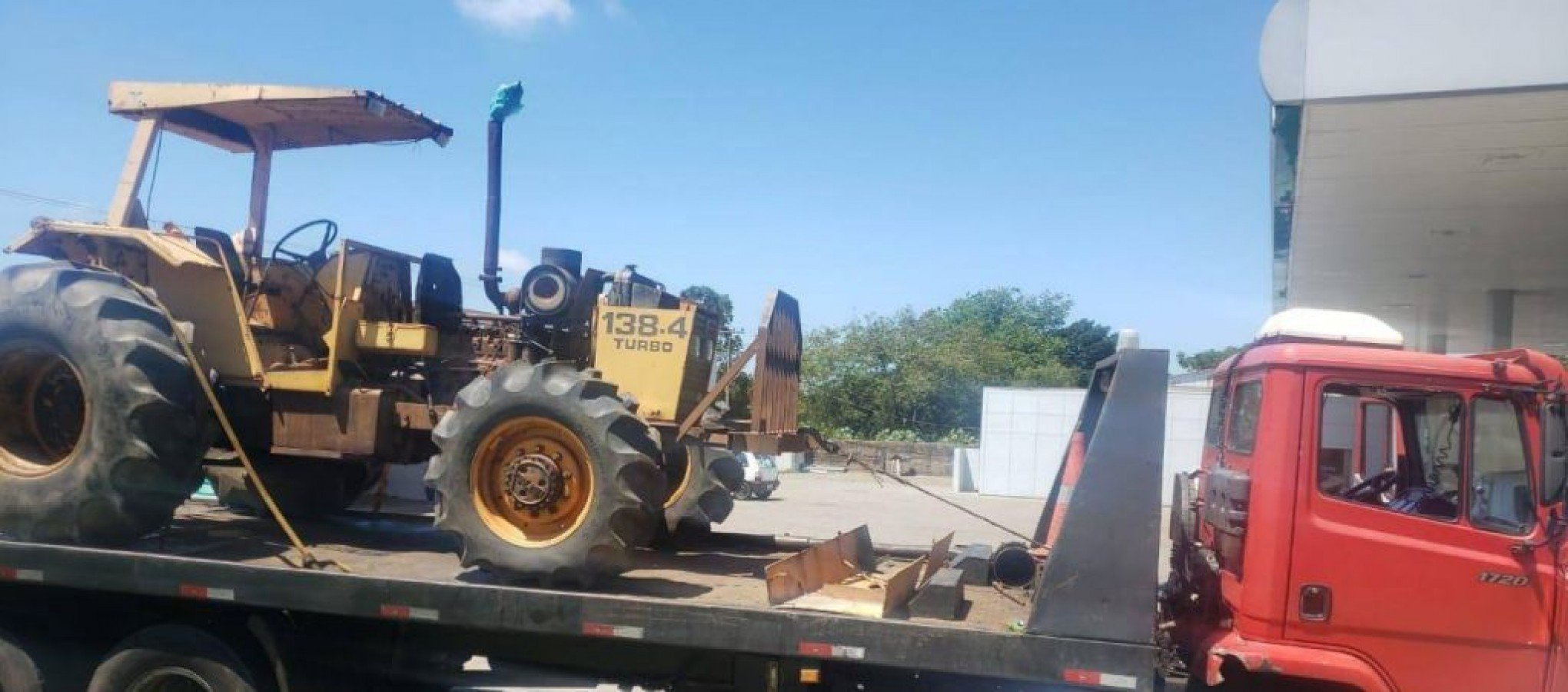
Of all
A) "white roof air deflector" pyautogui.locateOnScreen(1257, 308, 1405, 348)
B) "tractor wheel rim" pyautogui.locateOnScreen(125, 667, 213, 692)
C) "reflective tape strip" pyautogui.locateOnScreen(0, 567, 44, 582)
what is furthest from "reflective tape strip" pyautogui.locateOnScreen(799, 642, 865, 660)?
"reflective tape strip" pyautogui.locateOnScreen(0, 567, 44, 582)

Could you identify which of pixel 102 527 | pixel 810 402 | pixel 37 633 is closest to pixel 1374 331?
pixel 102 527

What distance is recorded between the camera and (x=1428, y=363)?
14.6 feet

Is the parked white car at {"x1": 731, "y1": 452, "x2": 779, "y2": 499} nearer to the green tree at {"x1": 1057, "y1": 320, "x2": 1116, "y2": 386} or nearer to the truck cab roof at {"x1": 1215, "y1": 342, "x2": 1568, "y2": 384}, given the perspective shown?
the truck cab roof at {"x1": 1215, "y1": 342, "x2": 1568, "y2": 384}

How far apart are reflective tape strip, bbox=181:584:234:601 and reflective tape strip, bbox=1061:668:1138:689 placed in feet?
13.0

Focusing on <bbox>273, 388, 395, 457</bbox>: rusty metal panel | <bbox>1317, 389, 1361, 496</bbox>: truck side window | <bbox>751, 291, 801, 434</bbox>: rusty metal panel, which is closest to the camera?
<bbox>1317, 389, 1361, 496</bbox>: truck side window

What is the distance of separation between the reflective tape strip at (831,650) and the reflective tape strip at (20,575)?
3.99m

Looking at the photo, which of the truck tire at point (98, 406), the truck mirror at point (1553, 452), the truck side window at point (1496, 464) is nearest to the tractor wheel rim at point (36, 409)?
the truck tire at point (98, 406)

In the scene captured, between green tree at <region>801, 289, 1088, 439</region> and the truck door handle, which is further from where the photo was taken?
green tree at <region>801, 289, 1088, 439</region>

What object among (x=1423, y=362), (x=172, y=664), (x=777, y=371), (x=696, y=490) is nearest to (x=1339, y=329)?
(x=1423, y=362)

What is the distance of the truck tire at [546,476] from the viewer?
506 cm

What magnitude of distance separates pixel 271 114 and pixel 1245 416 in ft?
19.0

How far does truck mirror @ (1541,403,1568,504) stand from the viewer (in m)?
4.20

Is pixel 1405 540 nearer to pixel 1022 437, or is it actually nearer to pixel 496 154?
pixel 496 154

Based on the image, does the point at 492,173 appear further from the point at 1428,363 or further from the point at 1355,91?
the point at 1355,91
